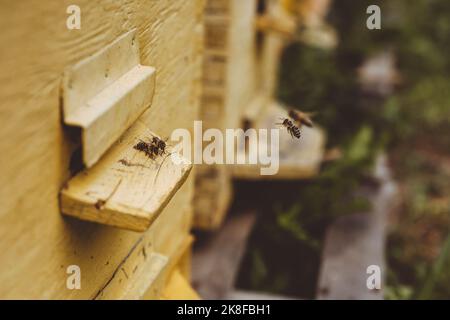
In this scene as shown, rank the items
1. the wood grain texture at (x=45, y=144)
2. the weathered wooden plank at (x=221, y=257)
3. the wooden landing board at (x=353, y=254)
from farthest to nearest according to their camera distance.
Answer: the weathered wooden plank at (x=221, y=257)
the wooden landing board at (x=353, y=254)
the wood grain texture at (x=45, y=144)

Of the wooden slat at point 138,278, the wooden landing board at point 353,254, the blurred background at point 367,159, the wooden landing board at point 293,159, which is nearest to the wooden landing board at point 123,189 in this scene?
the wooden slat at point 138,278

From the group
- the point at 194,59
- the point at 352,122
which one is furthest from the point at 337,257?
the point at 352,122

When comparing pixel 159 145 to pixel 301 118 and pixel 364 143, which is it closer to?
pixel 301 118

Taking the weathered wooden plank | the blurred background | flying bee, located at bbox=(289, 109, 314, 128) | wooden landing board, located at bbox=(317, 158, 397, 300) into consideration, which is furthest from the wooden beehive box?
flying bee, located at bbox=(289, 109, 314, 128)

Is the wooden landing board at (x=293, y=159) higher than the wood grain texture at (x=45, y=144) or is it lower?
lower

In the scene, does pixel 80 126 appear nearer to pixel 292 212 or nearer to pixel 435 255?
pixel 292 212

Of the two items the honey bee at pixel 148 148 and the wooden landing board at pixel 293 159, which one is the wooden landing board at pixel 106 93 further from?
the wooden landing board at pixel 293 159

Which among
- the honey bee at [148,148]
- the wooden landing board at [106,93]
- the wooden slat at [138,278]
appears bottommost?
the wooden slat at [138,278]

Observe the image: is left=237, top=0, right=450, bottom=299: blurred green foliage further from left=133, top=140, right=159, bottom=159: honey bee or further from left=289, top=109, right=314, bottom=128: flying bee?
left=133, top=140, right=159, bottom=159: honey bee
